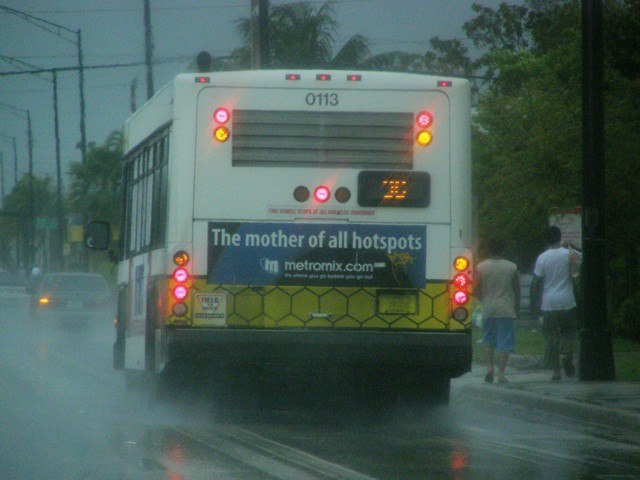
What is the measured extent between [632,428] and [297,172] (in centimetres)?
371

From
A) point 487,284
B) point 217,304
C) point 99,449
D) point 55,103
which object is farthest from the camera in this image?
point 55,103

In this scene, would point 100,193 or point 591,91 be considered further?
point 100,193

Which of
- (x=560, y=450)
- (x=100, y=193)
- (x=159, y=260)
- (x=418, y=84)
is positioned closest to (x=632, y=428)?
(x=560, y=450)

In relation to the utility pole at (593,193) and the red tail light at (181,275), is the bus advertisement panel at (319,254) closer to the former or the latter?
the red tail light at (181,275)

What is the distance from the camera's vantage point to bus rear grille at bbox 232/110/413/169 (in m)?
12.2

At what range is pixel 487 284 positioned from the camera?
1631cm

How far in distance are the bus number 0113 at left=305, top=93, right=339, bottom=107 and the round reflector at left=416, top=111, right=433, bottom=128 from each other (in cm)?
71

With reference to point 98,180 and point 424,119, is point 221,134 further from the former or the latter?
point 98,180

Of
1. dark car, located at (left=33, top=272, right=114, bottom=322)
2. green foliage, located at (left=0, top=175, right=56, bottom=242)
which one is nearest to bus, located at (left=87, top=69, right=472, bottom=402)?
dark car, located at (left=33, top=272, right=114, bottom=322)

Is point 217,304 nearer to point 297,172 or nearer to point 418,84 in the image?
point 297,172

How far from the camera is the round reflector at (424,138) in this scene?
12.3m

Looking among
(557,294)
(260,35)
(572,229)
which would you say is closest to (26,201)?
(260,35)

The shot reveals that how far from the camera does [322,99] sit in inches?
481

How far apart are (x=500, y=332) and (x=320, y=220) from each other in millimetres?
4880
